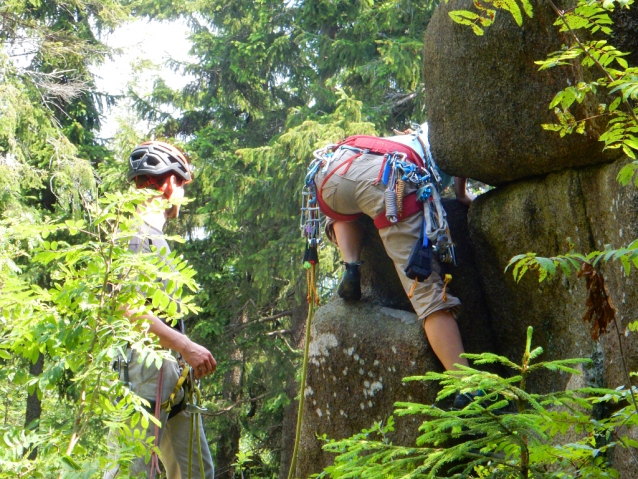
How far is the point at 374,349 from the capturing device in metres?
4.52

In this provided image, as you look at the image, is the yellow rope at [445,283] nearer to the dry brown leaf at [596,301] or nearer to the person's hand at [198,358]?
the person's hand at [198,358]

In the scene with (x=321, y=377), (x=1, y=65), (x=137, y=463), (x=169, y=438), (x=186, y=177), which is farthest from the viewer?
A: (x=1, y=65)

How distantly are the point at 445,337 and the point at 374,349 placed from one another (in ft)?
1.85

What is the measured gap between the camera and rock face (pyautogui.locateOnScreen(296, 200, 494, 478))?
4.35 metres

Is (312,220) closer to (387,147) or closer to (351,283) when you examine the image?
(351,283)

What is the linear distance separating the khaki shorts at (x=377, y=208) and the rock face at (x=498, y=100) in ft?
1.69

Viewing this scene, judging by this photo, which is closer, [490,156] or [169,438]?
[169,438]

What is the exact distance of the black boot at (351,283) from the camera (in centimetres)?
472

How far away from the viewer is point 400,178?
440 cm

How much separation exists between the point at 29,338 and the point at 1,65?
1093cm

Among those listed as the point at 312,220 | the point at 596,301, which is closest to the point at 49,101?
the point at 312,220

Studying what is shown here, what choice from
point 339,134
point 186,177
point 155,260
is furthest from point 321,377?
point 339,134

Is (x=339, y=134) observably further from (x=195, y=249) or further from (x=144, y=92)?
(x=144, y=92)

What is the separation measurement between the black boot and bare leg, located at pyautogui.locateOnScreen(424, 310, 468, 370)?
Result: 695 millimetres
